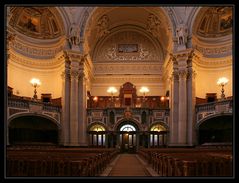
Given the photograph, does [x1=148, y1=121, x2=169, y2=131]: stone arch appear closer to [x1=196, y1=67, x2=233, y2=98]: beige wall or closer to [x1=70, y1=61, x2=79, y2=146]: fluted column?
[x1=196, y1=67, x2=233, y2=98]: beige wall

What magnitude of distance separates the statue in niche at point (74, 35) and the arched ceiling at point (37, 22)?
4.08ft

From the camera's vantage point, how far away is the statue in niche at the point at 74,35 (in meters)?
28.7

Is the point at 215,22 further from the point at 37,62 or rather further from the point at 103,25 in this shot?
the point at 37,62

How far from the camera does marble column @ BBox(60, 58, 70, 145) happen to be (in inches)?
1101

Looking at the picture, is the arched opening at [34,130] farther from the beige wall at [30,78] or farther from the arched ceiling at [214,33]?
the arched ceiling at [214,33]

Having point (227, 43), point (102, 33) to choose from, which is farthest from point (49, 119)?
point (227, 43)

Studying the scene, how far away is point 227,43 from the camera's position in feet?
99.9

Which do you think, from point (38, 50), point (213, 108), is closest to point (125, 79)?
point (38, 50)

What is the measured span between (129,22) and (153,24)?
3.39m

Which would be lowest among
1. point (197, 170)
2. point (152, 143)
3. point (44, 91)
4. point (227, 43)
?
point (152, 143)

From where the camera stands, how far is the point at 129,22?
3656 centimetres

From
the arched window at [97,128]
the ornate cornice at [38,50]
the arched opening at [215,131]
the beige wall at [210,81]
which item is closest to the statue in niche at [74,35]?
the ornate cornice at [38,50]

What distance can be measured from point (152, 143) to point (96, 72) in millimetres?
10477

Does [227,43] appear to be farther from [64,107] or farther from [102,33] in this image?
[64,107]
